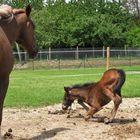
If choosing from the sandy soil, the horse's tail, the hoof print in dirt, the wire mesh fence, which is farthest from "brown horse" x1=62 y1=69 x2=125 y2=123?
the wire mesh fence

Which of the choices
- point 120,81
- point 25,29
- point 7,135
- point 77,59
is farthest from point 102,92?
point 77,59

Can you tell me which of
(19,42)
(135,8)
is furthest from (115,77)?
(135,8)

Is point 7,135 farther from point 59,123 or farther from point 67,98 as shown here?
point 67,98

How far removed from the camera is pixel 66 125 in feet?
32.2

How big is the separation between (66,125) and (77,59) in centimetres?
3914

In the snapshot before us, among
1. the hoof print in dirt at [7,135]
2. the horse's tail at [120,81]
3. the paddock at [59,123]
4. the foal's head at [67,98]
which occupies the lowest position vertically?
the paddock at [59,123]

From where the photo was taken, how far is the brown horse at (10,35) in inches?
275

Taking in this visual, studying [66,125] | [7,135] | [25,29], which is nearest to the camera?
[25,29]

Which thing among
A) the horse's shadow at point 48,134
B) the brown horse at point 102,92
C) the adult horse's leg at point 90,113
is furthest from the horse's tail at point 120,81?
the horse's shadow at point 48,134

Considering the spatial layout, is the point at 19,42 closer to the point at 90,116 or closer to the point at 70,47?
the point at 90,116

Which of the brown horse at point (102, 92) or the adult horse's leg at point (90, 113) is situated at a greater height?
the brown horse at point (102, 92)

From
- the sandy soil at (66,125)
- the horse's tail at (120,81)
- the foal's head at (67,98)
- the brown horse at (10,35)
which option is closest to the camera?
the brown horse at (10,35)

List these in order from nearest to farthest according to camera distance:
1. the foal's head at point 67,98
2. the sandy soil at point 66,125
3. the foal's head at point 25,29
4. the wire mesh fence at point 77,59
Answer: the foal's head at point 25,29
the sandy soil at point 66,125
the foal's head at point 67,98
the wire mesh fence at point 77,59

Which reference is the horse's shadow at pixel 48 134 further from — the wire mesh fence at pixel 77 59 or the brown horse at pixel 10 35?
the wire mesh fence at pixel 77 59
